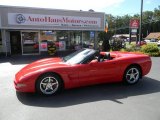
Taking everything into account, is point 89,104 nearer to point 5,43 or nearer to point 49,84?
point 49,84

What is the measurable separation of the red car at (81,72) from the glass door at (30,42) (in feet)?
38.0

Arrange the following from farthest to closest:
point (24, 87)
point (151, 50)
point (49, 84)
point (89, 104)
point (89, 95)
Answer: point (151, 50), point (89, 95), point (49, 84), point (24, 87), point (89, 104)

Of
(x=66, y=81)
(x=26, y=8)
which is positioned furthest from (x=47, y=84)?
(x=26, y=8)

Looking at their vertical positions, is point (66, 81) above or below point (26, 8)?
Result: below

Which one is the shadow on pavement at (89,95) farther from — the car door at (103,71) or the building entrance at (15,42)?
the building entrance at (15,42)

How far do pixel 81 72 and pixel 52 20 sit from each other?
12.0 meters

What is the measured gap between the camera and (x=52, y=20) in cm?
1695

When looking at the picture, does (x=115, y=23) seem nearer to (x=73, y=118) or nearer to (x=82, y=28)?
(x=82, y=28)

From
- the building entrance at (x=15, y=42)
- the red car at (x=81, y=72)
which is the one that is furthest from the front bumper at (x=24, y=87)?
the building entrance at (x=15, y=42)

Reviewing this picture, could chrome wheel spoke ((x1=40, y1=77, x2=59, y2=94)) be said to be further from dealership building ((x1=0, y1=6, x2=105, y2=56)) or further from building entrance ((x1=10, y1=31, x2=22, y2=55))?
building entrance ((x1=10, y1=31, x2=22, y2=55))

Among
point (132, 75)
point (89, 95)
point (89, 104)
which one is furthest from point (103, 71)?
point (89, 104)

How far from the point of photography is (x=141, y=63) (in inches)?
264

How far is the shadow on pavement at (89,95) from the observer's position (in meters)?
5.15

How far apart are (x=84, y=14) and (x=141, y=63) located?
40.1 ft
